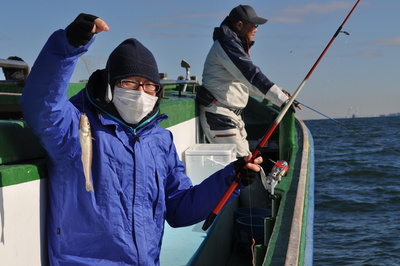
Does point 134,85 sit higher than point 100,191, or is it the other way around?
point 134,85

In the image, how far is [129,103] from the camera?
2955 mm

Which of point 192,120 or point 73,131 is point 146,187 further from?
point 192,120

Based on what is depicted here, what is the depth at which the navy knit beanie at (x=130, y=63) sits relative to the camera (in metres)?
2.97

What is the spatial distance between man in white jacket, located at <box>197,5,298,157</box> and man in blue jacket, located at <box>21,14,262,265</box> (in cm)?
347

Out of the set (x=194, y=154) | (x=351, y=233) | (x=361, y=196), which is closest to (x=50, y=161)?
(x=194, y=154)

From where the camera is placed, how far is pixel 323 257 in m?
10.9

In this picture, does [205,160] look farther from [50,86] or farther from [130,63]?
[50,86]

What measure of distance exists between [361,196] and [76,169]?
15.8 metres

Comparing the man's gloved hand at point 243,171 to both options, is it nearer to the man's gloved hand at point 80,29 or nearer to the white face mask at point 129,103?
the white face mask at point 129,103

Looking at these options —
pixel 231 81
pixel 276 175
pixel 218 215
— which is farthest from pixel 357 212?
pixel 276 175

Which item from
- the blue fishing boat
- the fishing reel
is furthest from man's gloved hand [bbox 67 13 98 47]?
the fishing reel

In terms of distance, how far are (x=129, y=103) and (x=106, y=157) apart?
0.33 m

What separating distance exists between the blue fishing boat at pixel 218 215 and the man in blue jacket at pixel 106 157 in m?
0.14

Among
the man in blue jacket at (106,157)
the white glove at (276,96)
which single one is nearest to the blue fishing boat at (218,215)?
the man in blue jacket at (106,157)
